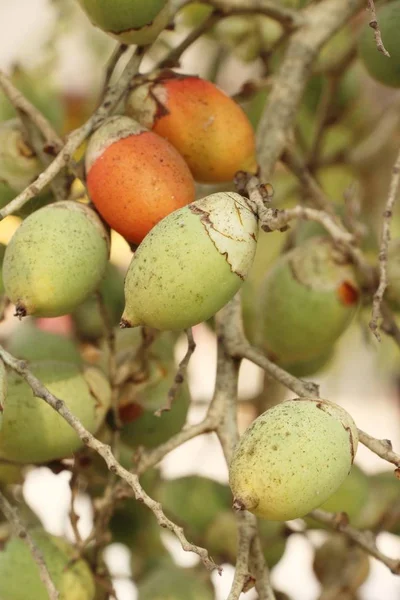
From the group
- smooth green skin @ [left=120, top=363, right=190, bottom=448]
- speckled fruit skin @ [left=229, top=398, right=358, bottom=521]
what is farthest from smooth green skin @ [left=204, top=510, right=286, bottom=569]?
speckled fruit skin @ [left=229, top=398, right=358, bottom=521]

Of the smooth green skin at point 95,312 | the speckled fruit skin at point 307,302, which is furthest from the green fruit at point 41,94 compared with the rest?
the speckled fruit skin at point 307,302

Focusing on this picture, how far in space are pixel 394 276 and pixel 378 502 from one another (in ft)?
0.81

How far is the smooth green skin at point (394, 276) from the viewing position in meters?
0.90

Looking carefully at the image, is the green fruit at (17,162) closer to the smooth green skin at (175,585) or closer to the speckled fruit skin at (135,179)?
the speckled fruit skin at (135,179)

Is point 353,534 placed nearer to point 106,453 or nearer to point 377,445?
point 377,445

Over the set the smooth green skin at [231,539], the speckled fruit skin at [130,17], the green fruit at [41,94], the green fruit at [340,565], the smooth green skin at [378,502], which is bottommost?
the green fruit at [340,565]

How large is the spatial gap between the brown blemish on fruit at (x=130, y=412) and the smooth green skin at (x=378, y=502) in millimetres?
254

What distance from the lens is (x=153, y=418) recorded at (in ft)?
2.85

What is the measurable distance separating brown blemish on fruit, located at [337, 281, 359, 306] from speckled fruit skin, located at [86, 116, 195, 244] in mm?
264

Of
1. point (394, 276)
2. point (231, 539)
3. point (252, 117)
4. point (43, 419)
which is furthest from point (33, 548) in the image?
point (252, 117)

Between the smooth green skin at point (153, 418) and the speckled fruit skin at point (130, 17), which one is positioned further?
the smooth green skin at point (153, 418)

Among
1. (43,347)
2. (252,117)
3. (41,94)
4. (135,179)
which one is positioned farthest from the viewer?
(252,117)

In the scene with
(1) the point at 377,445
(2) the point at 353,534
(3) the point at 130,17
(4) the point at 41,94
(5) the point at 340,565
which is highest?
(3) the point at 130,17

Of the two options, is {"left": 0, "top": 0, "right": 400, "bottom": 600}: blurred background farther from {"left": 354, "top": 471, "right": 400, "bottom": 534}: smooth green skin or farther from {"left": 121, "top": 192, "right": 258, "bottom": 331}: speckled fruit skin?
{"left": 121, "top": 192, "right": 258, "bottom": 331}: speckled fruit skin
